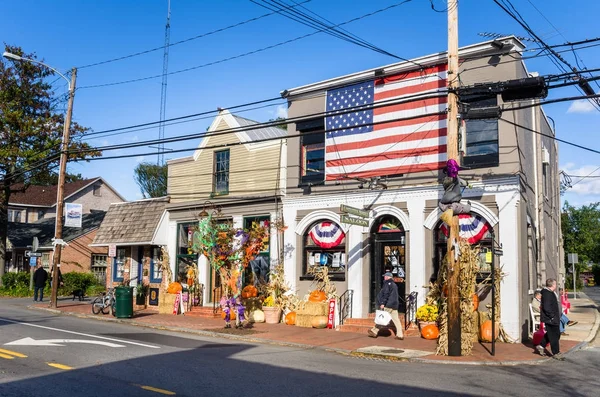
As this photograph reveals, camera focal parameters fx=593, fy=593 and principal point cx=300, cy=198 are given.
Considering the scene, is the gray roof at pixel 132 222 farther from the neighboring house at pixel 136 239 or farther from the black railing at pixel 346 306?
the black railing at pixel 346 306

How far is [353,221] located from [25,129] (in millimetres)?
24968

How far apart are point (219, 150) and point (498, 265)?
12002mm

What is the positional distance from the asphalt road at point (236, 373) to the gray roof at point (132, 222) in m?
10.5

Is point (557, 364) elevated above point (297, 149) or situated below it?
below

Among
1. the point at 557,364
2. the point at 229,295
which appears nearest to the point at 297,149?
the point at 229,295

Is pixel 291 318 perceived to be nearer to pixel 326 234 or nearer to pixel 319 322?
pixel 319 322

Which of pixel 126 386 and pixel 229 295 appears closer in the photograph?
pixel 126 386

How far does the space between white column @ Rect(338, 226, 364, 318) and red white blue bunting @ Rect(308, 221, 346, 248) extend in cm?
49

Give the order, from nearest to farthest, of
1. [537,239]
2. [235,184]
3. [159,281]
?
[537,239]
[235,184]
[159,281]

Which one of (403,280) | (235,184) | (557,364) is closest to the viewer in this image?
(557,364)

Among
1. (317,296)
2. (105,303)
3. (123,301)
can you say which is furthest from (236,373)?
(105,303)

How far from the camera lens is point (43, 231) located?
149 feet

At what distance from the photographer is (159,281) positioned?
2548 cm

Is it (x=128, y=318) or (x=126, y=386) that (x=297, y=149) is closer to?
(x=128, y=318)
